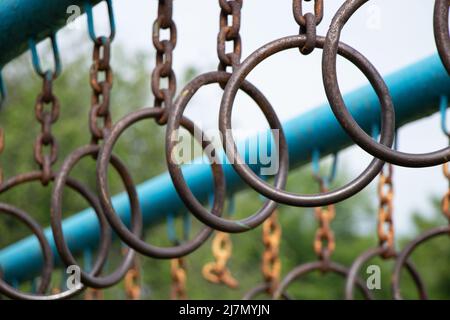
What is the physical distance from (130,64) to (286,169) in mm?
15274

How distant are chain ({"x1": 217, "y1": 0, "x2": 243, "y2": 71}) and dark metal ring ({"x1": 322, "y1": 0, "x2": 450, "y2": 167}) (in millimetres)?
242

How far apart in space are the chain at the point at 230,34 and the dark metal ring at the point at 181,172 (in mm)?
23

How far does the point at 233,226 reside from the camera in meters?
1.32

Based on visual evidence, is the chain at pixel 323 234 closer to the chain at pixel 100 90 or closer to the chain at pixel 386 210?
the chain at pixel 386 210

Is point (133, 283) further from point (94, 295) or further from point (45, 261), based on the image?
point (45, 261)

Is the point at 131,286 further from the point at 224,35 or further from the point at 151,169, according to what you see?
the point at 151,169

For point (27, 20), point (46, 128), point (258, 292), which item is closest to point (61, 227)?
point (46, 128)

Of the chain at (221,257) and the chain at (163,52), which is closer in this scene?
the chain at (163,52)

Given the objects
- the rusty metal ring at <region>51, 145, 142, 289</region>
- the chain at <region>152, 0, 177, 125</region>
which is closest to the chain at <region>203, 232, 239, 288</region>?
the rusty metal ring at <region>51, 145, 142, 289</region>

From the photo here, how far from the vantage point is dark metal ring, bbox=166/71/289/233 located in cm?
129

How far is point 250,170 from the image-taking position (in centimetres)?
119

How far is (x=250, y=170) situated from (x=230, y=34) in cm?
27

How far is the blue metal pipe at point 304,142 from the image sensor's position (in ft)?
6.40

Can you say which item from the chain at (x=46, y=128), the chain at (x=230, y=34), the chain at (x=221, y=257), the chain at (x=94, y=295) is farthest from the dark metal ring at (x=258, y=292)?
the chain at (x=230, y=34)
